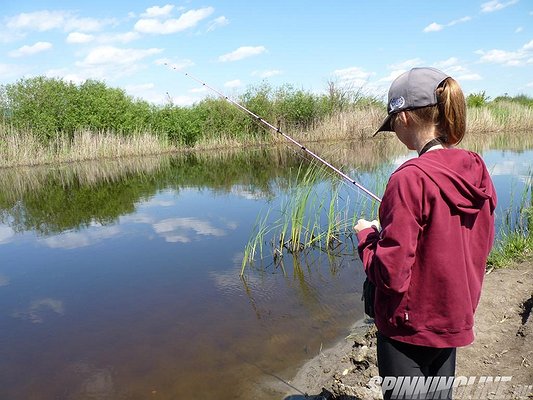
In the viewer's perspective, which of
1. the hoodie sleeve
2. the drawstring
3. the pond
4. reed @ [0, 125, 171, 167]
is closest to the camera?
the hoodie sleeve

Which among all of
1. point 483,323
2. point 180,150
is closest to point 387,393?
point 483,323

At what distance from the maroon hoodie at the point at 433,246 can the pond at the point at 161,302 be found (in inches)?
83.0

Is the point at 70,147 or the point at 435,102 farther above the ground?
the point at 70,147

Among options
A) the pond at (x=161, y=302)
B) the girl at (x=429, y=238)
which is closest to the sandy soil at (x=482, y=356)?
the pond at (x=161, y=302)

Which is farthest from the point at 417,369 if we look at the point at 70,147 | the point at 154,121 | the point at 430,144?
the point at 154,121

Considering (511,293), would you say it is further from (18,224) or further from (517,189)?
(18,224)

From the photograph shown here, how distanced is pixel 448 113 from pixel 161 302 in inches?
173

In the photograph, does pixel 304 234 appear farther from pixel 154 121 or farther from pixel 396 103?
pixel 154 121

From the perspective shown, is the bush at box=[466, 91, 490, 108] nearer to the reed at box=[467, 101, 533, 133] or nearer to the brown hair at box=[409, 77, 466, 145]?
the reed at box=[467, 101, 533, 133]

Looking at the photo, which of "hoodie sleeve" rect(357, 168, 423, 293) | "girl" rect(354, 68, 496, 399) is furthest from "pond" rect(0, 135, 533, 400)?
"hoodie sleeve" rect(357, 168, 423, 293)

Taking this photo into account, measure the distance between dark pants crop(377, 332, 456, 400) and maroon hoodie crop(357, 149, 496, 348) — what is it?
0.25 ft

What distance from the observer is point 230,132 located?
88.1ft

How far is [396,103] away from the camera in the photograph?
1.53 m

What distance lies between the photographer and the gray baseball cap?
1.46 m
